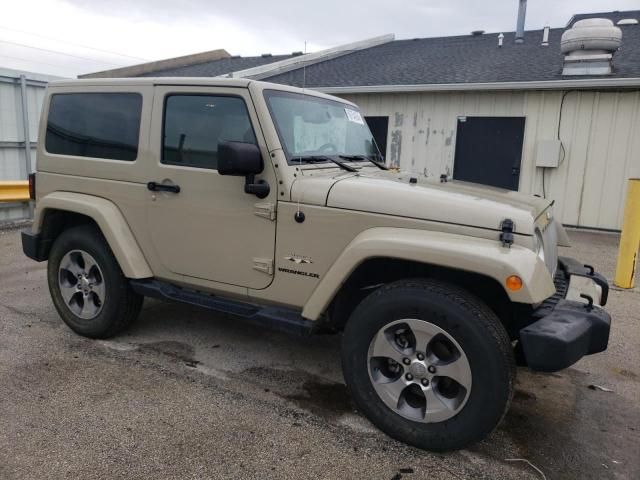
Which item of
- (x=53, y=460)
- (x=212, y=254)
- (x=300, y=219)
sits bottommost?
(x=53, y=460)

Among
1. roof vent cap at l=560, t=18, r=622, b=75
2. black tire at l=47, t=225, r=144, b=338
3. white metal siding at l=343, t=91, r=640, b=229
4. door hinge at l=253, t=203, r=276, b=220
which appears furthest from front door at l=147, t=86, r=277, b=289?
roof vent cap at l=560, t=18, r=622, b=75

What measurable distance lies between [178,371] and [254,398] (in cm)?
68

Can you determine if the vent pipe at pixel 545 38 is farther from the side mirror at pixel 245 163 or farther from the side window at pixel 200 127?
→ the side mirror at pixel 245 163

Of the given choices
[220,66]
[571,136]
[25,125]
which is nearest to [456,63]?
[571,136]

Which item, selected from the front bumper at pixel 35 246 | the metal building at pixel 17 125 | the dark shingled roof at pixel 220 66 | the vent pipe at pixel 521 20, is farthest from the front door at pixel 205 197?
the dark shingled roof at pixel 220 66

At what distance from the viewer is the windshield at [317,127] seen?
336cm

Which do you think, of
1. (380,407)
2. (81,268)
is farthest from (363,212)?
(81,268)

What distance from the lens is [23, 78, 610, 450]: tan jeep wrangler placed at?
2646mm

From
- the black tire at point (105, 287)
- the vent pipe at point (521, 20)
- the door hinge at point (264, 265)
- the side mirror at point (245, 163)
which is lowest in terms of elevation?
the black tire at point (105, 287)

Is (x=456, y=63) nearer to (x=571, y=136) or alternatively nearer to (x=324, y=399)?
(x=571, y=136)

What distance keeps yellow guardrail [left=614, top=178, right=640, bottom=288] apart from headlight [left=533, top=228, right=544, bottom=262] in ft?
12.7

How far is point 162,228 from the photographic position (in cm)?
370

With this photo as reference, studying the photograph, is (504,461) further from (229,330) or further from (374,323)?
(229,330)

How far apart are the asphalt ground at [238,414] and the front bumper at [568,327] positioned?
24.8 inches
